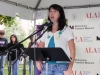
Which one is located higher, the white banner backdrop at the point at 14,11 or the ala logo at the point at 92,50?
the white banner backdrop at the point at 14,11

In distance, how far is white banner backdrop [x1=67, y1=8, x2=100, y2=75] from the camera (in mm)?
5672

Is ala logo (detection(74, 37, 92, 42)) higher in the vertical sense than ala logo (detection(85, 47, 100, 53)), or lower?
higher

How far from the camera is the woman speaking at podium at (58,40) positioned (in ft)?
7.68

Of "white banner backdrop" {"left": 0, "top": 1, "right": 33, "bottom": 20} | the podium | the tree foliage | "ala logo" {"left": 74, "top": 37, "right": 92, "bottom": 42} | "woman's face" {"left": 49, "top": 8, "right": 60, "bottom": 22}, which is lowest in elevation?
the podium

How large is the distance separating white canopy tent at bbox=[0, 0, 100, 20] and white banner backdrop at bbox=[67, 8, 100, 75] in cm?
Answer: 16

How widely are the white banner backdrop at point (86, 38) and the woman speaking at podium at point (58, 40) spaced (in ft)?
10.9

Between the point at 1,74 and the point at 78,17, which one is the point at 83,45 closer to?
the point at 78,17

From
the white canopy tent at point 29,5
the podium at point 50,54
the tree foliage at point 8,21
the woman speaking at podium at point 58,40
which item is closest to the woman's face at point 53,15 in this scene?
the woman speaking at podium at point 58,40

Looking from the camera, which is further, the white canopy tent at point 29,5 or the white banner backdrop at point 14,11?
the white canopy tent at point 29,5

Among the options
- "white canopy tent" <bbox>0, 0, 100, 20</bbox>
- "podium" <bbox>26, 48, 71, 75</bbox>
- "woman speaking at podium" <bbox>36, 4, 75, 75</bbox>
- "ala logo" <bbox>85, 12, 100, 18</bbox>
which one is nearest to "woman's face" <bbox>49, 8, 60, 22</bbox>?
"woman speaking at podium" <bbox>36, 4, 75, 75</bbox>

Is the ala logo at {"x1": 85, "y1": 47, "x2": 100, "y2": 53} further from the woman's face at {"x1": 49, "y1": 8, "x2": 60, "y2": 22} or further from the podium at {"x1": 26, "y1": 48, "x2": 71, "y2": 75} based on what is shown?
the podium at {"x1": 26, "y1": 48, "x2": 71, "y2": 75}

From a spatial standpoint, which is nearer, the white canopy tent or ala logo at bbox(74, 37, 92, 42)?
the white canopy tent

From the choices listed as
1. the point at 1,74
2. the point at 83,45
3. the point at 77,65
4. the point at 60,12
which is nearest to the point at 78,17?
the point at 83,45

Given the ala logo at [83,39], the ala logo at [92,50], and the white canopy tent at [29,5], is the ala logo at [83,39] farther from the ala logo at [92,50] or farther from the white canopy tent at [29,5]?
the white canopy tent at [29,5]
